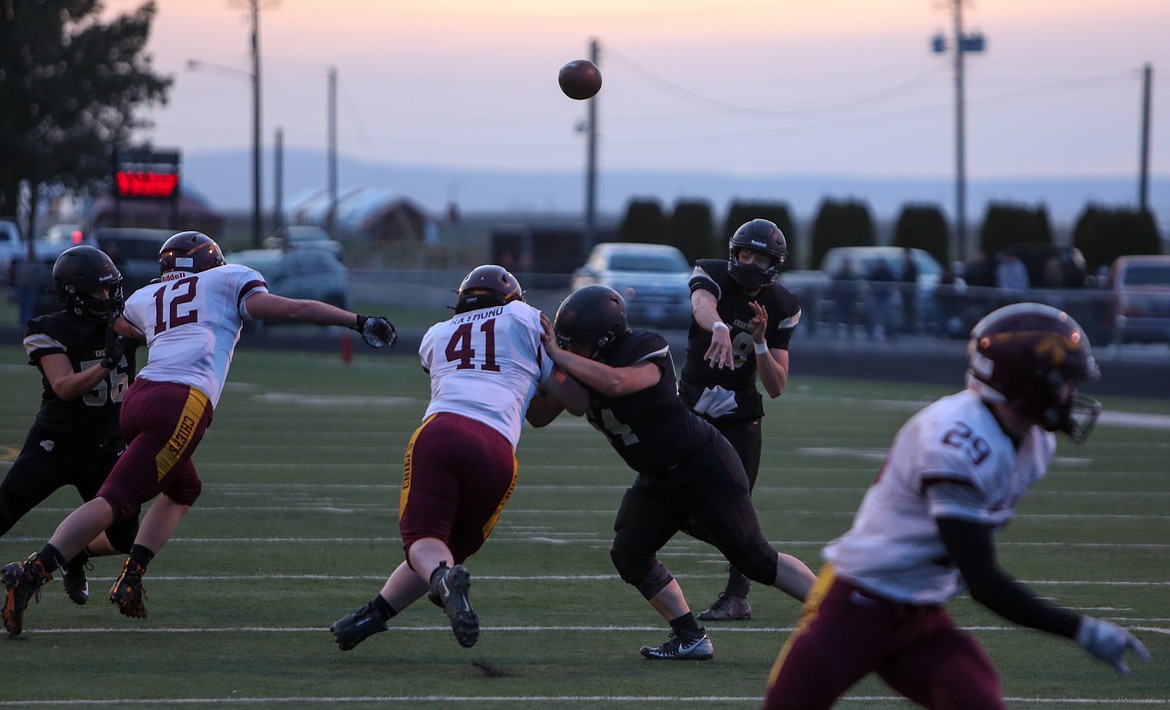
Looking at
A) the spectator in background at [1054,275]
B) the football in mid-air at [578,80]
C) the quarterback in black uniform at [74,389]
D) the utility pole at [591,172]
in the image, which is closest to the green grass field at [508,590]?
the quarterback in black uniform at [74,389]

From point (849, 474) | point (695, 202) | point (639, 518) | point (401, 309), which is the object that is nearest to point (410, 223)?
point (695, 202)

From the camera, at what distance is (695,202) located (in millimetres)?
43938

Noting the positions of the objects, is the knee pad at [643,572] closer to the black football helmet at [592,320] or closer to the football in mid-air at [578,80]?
the black football helmet at [592,320]

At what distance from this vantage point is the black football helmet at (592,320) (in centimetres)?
605

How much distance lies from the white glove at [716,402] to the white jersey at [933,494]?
3282 mm

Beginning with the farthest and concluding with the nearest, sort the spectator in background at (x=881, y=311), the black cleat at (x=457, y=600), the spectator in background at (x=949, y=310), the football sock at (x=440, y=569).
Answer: the spectator in background at (x=881, y=311), the spectator in background at (x=949, y=310), the football sock at (x=440, y=569), the black cleat at (x=457, y=600)

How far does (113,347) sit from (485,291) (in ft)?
6.33

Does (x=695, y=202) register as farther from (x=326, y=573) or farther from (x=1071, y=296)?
(x=326, y=573)

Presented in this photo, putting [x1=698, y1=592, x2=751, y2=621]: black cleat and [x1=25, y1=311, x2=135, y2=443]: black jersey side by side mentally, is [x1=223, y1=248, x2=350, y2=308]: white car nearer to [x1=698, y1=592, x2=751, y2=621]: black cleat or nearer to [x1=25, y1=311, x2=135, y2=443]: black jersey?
[x1=25, y1=311, x2=135, y2=443]: black jersey

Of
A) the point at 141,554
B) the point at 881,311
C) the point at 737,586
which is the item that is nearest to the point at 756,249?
the point at 737,586

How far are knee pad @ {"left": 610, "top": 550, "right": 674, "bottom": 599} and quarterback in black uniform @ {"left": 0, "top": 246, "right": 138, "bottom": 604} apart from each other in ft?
8.03

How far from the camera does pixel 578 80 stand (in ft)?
34.1

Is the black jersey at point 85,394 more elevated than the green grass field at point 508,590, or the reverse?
the black jersey at point 85,394

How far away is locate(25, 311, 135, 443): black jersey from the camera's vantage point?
22.7 ft
